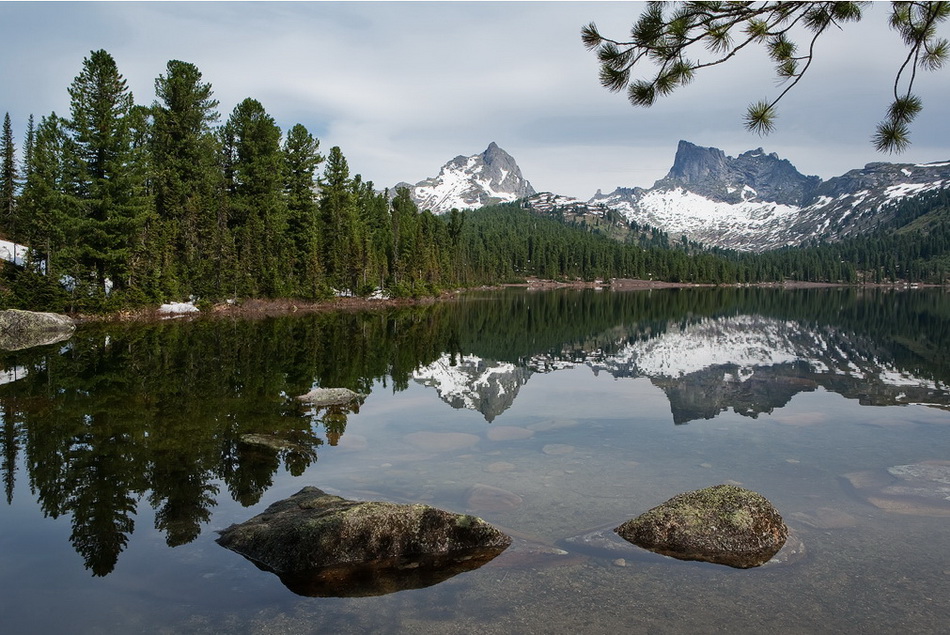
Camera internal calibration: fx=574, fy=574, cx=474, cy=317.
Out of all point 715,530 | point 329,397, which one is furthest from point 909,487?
point 329,397

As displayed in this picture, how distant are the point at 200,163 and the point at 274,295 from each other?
15.9 meters

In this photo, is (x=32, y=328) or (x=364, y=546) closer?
(x=364, y=546)

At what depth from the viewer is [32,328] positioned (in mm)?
35906

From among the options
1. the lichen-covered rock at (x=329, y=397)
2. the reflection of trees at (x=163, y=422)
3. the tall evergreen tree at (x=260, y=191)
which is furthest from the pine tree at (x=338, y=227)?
the lichen-covered rock at (x=329, y=397)

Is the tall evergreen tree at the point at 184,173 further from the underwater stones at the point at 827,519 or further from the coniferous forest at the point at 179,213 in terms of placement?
the underwater stones at the point at 827,519

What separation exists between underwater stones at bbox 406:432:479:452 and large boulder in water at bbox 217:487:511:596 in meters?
5.57

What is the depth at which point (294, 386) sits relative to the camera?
21672mm

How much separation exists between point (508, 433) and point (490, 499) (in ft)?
17.3

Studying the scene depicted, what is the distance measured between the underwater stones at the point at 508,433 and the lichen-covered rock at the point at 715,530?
6.36 m

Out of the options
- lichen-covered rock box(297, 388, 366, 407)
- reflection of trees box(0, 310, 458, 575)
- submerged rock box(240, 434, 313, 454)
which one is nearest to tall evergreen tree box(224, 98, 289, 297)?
reflection of trees box(0, 310, 458, 575)

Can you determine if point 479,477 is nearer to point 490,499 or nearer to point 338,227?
point 490,499

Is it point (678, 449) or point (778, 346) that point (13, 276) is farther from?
point (778, 346)

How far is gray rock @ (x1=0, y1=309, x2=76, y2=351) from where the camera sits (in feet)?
112

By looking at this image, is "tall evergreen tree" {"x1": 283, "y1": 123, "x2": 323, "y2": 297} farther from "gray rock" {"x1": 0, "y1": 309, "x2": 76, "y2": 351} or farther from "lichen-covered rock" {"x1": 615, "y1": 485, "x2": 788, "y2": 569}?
"lichen-covered rock" {"x1": 615, "y1": 485, "x2": 788, "y2": 569}
